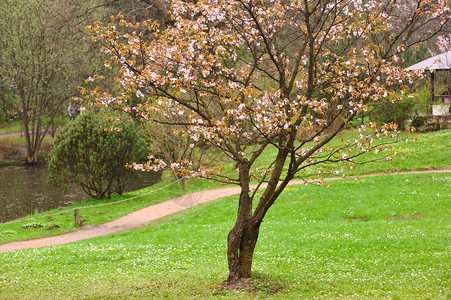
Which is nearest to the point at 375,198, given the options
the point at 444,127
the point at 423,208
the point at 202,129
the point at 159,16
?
the point at 423,208

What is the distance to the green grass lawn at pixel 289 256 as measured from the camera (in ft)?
25.4

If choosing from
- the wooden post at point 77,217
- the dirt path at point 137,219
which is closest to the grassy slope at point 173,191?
the wooden post at point 77,217

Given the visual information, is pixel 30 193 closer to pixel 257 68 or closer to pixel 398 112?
pixel 257 68

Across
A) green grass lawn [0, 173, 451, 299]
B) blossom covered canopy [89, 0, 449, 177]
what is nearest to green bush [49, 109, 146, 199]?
green grass lawn [0, 173, 451, 299]

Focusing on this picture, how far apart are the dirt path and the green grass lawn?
837mm

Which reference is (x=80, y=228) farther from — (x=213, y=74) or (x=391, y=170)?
(x=391, y=170)

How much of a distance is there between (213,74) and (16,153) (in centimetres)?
3603

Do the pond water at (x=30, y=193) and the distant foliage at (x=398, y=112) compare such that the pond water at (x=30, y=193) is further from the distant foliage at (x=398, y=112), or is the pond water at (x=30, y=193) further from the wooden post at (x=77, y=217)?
the distant foliage at (x=398, y=112)

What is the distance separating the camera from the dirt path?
1516 cm

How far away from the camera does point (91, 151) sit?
838 inches

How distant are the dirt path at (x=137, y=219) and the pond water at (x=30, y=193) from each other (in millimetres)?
5355

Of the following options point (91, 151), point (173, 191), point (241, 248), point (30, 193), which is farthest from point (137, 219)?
point (30, 193)

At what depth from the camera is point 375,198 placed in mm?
16578

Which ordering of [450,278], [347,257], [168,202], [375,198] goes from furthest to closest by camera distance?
[168,202] → [375,198] → [347,257] → [450,278]
